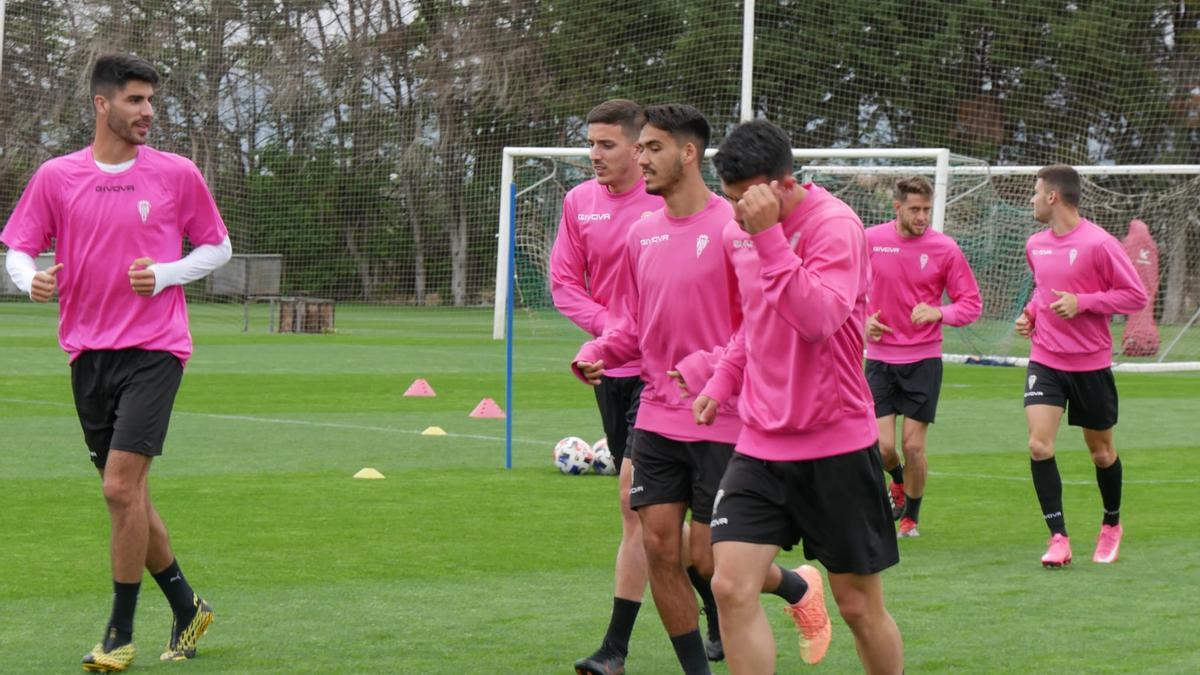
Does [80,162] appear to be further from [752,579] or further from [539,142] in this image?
[539,142]

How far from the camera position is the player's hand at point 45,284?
627 centimetres

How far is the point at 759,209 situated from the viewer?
4648mm

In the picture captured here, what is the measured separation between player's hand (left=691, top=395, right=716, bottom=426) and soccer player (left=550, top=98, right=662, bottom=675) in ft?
3.91

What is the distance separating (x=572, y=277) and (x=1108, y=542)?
3.64 metres

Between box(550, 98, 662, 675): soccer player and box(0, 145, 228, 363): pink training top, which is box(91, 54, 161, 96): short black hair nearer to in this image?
box(0, 145, 228, 363): pink training top

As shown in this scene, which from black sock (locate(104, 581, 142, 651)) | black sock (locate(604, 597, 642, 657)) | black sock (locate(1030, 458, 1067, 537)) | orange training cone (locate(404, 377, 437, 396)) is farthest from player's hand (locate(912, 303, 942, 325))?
orange training cone (locate(404, 377, 437, 396))

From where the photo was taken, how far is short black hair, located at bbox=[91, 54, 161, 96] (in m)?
6.39

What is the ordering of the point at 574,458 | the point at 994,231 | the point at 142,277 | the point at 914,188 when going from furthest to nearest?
the point at 994,231 → the point at 574,458 → the point at 914,188 → the point at 142,277

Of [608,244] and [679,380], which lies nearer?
[679,380]

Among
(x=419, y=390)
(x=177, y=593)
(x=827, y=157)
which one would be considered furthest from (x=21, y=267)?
(x=827, y=157)

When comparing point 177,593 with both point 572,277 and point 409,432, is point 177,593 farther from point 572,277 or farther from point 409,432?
point 409,432

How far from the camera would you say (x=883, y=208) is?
28.3 meters

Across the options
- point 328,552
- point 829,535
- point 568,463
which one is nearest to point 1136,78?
point 568,463

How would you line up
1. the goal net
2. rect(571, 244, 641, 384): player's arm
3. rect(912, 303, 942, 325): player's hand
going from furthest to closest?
the goal net
rect(912, 303, 942, 325): player's hand
rect(571, 244, 641, 384): player's arm
